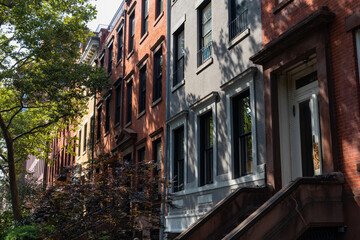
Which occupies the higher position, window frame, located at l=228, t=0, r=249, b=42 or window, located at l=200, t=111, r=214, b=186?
window frame, located at l=228, t=0, r=249, b=42

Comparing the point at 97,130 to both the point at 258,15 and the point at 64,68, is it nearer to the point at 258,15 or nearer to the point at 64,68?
the point at 64,68

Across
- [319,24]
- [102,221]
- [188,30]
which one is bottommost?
[102,221]

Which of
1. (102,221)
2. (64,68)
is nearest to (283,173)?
(102,221)

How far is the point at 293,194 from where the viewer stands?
809cm

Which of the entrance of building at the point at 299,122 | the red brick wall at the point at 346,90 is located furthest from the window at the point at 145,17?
the red brick wall at the point at 346,90

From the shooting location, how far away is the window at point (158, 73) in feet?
63.4

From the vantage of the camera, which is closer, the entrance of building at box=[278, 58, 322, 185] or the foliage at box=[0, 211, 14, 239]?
the entrance of building at box=[278, 58, 322, 185]

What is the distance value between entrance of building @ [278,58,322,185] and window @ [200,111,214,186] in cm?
405

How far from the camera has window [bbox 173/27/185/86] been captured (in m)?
17.1

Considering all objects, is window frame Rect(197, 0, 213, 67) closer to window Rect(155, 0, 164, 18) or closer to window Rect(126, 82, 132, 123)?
window Rect(155, 0, 164, 18)

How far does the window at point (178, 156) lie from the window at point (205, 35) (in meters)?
2.80

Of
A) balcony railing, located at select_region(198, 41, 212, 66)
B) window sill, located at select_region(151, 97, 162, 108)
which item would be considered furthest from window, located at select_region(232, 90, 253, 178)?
window sill, located at select_region(151, 97, 162, 108)

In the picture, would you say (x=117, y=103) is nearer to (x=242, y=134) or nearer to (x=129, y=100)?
(x=129, y=100)

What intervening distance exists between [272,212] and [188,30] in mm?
9878
